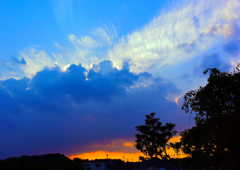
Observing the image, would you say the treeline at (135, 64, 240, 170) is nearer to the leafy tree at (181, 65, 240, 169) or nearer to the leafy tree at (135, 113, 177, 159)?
the leafy tree at (181, 65, 240, 169)

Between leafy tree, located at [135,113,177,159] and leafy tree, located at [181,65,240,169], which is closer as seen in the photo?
leafy tree, located at [181,65,240,169]

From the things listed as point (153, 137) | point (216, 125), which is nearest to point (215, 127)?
point (216, 125)

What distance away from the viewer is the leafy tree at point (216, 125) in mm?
9422

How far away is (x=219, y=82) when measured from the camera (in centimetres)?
1214

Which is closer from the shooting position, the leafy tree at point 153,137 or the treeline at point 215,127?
the treeline at point 215,127

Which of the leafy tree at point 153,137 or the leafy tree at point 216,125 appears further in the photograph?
the leafy tree at point 153,137

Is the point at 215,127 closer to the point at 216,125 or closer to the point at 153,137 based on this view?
the point at 216,125

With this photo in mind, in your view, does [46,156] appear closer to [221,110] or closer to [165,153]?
[165,153]

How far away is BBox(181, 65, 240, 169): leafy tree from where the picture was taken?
9.42 meters

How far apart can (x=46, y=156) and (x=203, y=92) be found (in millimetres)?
127919

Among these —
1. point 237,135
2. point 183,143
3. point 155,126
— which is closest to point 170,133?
point 155,126

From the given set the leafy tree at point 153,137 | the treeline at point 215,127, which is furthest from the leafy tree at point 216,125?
the leafy tree at point 153,137

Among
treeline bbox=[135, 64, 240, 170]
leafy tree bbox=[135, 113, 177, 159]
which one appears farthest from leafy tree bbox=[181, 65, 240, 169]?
leafy tree bbox=[135, 113, 177, 159]

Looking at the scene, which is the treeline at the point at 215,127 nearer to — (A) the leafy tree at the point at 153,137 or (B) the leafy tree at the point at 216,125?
(B) the leafy tree at the point at 216,125
